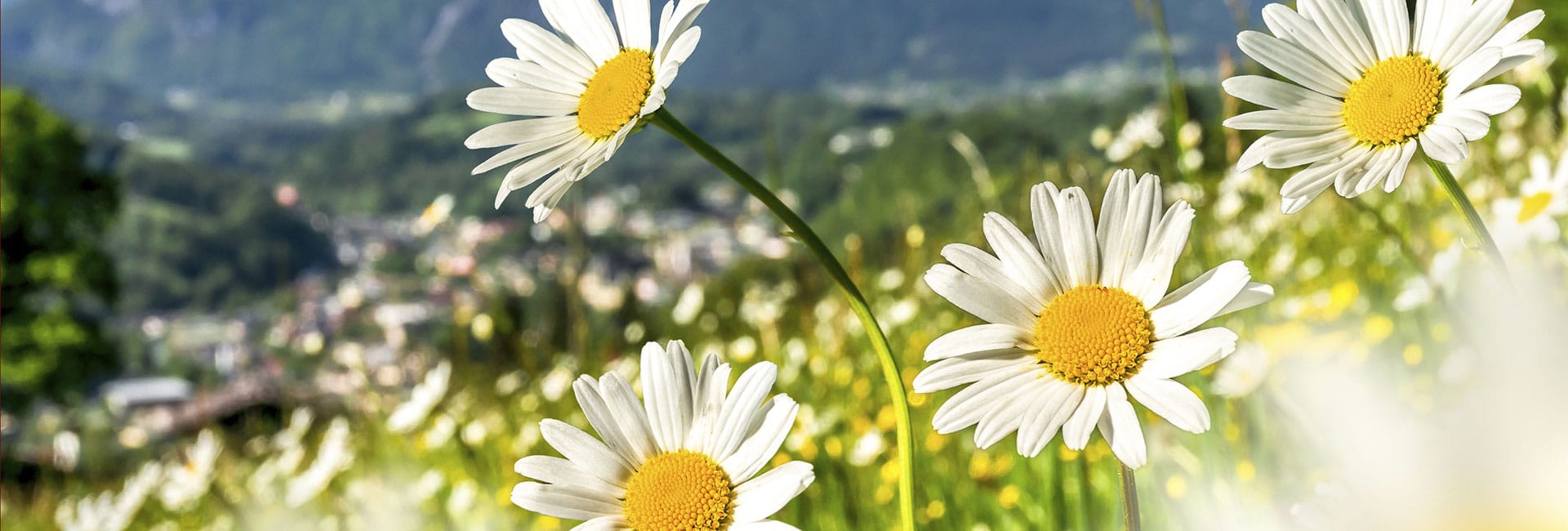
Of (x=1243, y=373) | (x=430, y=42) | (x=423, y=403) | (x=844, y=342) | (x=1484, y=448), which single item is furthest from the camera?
(x=430, y=42)

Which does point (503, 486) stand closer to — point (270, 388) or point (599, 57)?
point (599, 57)

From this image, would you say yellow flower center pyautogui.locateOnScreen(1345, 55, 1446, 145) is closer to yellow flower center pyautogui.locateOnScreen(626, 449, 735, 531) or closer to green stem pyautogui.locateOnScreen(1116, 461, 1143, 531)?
green stem pyautogui.locateOnScreen(1116, 461, 1143, 531)

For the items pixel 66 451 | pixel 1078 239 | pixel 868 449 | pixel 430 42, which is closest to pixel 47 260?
pixel 66 451

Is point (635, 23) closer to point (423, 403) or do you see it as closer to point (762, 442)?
point (762, 442)

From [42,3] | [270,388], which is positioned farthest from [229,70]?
[270,388]

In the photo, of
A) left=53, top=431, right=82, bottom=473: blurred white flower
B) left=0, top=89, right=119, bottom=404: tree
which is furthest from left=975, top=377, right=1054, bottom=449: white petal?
left=0, top=89, right=119, bottom=404: tree

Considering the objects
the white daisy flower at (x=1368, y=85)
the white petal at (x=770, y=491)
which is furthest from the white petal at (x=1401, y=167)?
the white petal at (x=770, y=491)
